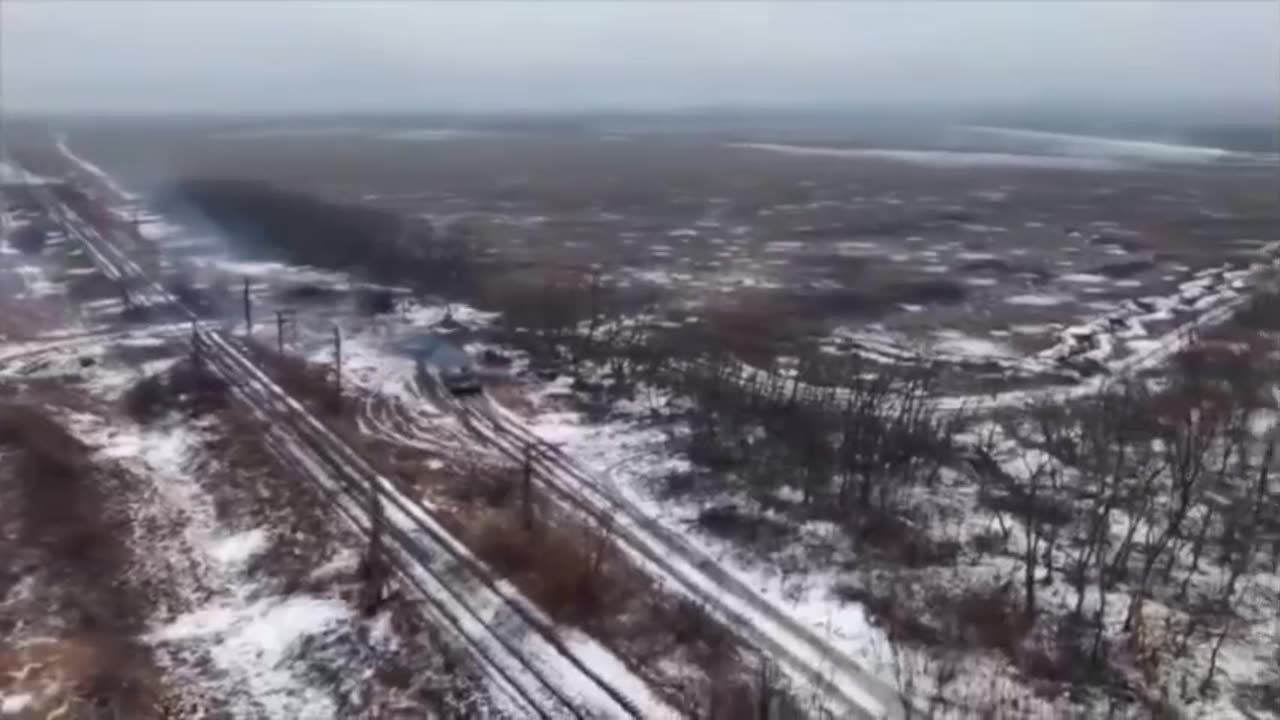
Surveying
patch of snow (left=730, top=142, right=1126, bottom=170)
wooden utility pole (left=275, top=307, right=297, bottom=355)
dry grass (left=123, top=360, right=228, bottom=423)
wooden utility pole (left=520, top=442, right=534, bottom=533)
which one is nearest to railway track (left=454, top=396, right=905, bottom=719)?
wooden utility pole (left=520, top=442, right=534, bottom=533)

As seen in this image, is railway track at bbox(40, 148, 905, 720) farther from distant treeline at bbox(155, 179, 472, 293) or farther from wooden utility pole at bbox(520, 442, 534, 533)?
distant treeline at bbox(155, 179, 472, 293)

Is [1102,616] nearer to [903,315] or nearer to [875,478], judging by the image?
[875,478]

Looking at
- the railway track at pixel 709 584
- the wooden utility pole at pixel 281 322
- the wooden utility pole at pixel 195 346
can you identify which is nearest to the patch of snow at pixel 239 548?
the railway track at pixel 709 584

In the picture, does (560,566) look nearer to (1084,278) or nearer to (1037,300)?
(1037,300)

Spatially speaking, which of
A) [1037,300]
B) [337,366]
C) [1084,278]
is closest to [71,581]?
[337,366]

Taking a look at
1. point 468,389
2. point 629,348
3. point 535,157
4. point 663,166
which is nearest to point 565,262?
point 629,348

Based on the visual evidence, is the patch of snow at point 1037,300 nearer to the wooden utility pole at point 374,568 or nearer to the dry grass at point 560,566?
the dry grass at point 560,566
